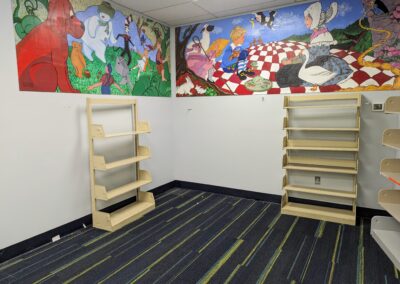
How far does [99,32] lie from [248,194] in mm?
2878

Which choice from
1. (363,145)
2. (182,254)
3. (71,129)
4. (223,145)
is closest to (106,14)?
(71,129)

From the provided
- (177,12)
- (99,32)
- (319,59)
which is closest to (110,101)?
(99,32)

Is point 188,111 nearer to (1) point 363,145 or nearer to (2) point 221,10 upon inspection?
(2) point 221,10

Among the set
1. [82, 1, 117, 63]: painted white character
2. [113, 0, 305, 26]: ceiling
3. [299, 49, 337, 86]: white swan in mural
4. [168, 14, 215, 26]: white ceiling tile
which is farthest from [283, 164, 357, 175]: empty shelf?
[82, 1, 117, 63]: painted white character

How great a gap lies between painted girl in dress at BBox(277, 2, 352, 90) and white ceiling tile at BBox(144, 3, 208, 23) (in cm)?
137

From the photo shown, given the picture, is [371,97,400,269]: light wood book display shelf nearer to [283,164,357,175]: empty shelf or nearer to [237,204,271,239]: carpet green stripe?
[283,164,357,175]: empty shelf

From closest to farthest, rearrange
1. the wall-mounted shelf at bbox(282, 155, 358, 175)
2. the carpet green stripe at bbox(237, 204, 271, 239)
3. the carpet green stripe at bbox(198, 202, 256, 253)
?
the carpet green stripe at bbox(198, 202, 256, 253)
the carpet green stripe at bbox(237, 204, 271, 239)
the wall-mounted shelf at bbox(282, 155, 358, 175)

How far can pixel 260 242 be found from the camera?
8.96 ft

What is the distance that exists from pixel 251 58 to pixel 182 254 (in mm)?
2632

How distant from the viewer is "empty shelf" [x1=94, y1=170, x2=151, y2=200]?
9.81 ft

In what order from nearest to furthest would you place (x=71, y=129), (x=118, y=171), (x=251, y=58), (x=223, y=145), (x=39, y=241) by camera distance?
1. (x=39, y=241)
2. (x=71, y=129)
3. (x=118, y=171)
4. (x=251, y=58)
5. (x=223, y=145)

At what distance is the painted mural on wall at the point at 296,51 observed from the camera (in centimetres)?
300

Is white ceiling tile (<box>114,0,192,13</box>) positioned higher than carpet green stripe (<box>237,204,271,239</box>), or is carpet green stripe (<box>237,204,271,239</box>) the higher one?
white ceiling tile (<box>114,0,192,13</box>)

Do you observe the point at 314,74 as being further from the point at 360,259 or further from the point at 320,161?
the point at 360,259
